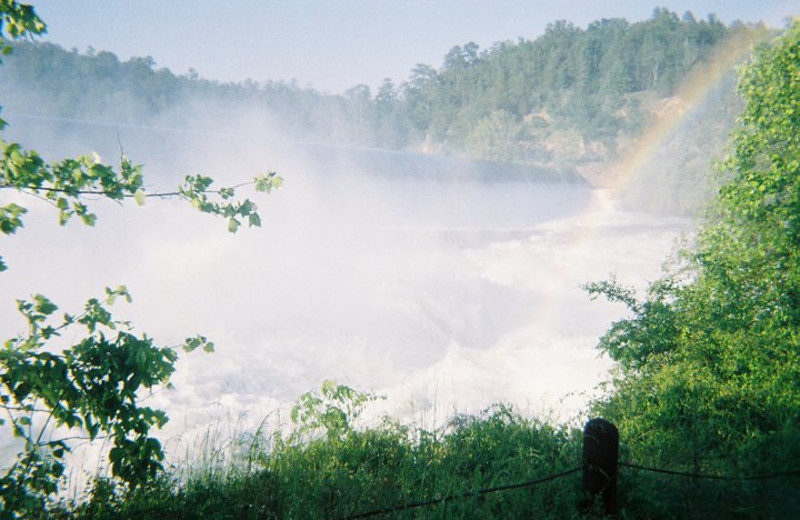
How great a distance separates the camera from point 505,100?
258ft

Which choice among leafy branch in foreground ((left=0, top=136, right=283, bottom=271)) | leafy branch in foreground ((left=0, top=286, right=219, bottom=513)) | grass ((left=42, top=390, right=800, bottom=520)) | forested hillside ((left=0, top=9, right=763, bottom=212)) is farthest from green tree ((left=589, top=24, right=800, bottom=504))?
forested hillside ((left=0, top=9, right=763, bottom=212))

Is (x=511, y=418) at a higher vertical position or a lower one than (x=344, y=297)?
lower

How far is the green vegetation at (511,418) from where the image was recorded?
2.11m

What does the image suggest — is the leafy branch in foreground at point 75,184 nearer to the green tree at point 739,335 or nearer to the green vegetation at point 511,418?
the green vegetation at point 511,418

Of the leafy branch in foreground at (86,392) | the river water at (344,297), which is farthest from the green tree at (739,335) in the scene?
the leafy branch in foreground at (86,392)

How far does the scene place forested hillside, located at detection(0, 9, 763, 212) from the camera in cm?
3641

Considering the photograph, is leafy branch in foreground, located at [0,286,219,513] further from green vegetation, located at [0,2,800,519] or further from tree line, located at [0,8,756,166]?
tree line, located at [0,8,756,166]

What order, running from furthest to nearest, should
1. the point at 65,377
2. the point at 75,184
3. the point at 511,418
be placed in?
the point at 511,418, the point at 75,184, the point at 65,377

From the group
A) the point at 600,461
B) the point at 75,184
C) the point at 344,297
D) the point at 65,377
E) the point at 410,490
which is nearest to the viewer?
the point at 65,377

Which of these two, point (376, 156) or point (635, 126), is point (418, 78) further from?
point (376, 156)

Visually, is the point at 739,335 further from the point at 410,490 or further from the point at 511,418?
the point at 410,490

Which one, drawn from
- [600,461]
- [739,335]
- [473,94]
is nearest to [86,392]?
[600,461]

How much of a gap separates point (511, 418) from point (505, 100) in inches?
3177

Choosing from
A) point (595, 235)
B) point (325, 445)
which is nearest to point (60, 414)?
point (325, 445)
